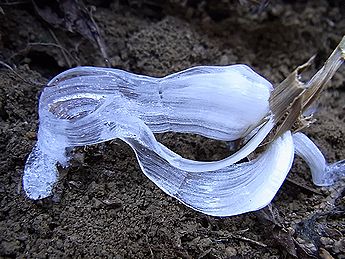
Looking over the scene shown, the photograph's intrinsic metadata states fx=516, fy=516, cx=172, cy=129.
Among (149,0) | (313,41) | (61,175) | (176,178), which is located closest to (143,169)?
(176,178)

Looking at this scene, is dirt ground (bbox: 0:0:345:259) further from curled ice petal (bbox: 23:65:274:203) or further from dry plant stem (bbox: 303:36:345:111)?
dry plant stem (bbox: 303:36:345:111)

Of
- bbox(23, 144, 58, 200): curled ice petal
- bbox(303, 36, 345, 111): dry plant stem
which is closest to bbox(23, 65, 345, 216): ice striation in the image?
bbox(23, 144, 58, 200): curled ice petal

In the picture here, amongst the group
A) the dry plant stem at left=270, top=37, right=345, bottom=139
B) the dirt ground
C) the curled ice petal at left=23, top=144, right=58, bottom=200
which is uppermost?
the dry plant stem at left=270, top=37, right=345, bottom=139

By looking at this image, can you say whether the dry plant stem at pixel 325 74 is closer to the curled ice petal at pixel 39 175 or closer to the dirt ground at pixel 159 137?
the dirt ground at pixel 159 137

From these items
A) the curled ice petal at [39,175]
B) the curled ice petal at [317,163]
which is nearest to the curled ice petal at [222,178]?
the curled ice petal at [317,163]

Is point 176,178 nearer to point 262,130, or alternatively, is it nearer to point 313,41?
point 262,130

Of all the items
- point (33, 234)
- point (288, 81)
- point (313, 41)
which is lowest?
point (33, 234)
